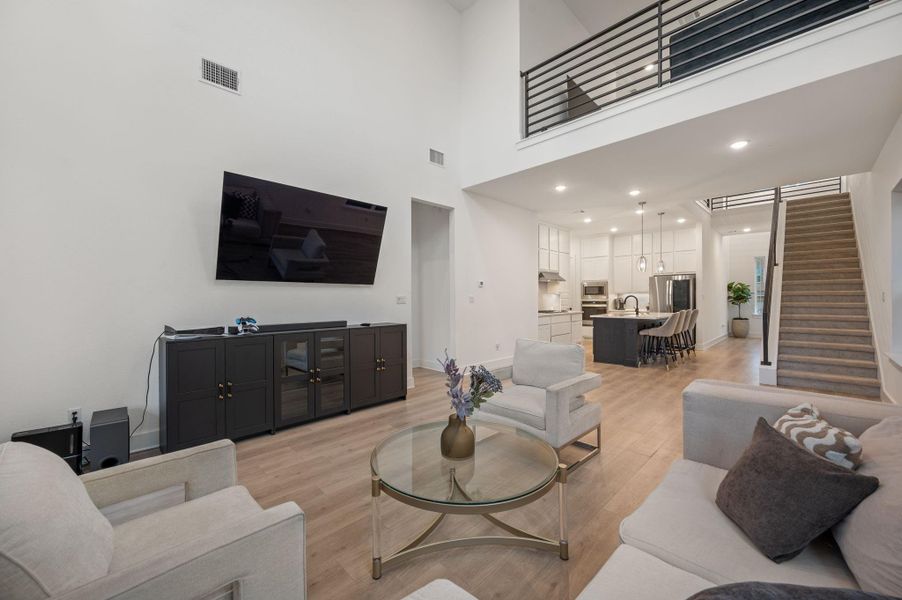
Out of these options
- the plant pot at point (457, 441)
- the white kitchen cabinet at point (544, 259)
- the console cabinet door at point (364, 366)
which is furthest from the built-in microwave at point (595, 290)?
the plant pot at point (457, 441)

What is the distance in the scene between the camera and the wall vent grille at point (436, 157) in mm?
5509

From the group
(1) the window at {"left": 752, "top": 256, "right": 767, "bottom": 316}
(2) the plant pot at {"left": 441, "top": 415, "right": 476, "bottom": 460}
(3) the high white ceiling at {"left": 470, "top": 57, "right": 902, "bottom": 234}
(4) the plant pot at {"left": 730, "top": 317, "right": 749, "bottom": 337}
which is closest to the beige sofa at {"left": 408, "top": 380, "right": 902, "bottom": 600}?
(2) the plant pot at {"left": 441, "top": 415, "right": 476, "bottom": 460}

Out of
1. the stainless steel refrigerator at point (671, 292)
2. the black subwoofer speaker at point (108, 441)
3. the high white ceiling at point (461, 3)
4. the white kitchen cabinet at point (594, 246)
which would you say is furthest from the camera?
the white kitchen cabinet at point (594, 246)

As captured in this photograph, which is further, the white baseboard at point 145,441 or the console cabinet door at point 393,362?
the console cabinet door at point 393,362

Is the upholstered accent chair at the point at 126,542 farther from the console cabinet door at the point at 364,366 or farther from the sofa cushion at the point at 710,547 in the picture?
the console cabinet door at the point at 364,366

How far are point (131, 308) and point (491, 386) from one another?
312 centimetres

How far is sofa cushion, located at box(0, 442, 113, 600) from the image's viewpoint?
839mm

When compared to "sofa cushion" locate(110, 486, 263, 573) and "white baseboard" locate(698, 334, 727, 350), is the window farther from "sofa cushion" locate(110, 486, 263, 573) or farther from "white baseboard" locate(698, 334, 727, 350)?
"sofa cushion" locate(110, 486, 263, 573)

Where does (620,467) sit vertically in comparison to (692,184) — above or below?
below

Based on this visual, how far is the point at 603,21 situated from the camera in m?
7.05

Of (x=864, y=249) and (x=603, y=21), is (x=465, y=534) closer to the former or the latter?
(x=864, y=249)

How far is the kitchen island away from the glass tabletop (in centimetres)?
499

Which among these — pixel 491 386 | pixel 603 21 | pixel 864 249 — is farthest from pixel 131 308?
pixel 864 249

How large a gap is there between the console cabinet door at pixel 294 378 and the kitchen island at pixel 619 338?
512 centimetres
